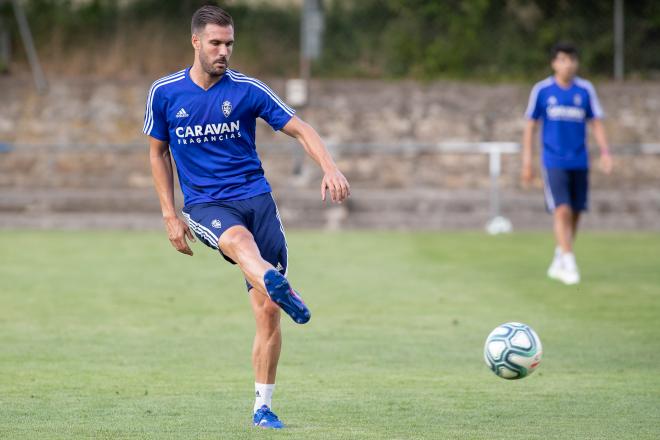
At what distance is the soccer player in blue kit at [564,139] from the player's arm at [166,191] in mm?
7527

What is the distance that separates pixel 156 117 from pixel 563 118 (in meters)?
8.03

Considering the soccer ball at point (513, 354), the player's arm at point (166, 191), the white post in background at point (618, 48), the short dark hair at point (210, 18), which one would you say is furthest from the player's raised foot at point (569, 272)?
the white post in background at point (618, 48)

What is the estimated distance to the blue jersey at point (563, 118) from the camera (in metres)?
13.8

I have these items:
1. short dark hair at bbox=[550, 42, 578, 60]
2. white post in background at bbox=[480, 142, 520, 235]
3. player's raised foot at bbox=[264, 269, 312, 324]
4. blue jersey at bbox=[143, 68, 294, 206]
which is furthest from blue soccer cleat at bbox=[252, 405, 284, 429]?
white post in background at bbox=[480, 142, 520, 235]

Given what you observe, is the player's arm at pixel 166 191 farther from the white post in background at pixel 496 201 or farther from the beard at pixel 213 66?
the white post in background at pixel 496 201

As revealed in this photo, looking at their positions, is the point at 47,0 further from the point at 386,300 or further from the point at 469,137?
the point at 386,300

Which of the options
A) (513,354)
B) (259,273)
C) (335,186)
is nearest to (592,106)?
(513,354)

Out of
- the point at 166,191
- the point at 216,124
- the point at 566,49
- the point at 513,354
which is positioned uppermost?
the point at 566,49

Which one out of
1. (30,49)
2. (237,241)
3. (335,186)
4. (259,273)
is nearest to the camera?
(259,273)

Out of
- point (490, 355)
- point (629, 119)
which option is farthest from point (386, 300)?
point (629, 119)

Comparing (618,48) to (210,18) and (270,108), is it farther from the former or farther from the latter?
(210,18)

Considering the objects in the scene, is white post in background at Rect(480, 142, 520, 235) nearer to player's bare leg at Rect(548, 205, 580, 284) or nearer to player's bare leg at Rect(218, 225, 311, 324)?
player's bare leg at Rect(548, 205, 580, 284)

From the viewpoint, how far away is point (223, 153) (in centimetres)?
670

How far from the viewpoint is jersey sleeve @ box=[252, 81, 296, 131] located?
669cm
